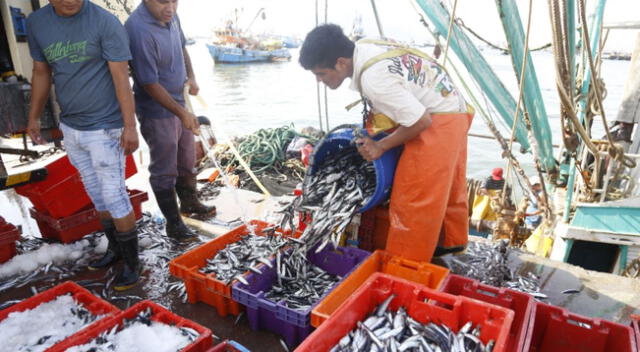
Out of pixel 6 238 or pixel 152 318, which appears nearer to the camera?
pixel 152 318

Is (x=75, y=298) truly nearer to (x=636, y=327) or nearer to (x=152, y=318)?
(x=152, y=318)

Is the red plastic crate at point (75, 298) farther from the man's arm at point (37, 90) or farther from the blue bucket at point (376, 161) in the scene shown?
the blue bucket at point (376, 161)

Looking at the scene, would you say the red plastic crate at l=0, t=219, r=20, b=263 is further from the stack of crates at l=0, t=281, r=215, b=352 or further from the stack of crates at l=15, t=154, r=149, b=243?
the stack of crates at l=0, t=281, r=215, b=352

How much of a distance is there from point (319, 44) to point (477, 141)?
23.2 m

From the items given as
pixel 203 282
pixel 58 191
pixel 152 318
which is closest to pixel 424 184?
pixel 203 282

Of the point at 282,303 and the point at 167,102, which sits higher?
the point at 167,102

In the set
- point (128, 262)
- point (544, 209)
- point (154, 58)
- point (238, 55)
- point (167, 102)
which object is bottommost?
point (544, 209)

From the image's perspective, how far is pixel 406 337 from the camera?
249 centimetres

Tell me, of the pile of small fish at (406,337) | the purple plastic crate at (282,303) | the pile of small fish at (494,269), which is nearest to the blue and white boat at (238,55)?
the pile of small fish at (494,269)

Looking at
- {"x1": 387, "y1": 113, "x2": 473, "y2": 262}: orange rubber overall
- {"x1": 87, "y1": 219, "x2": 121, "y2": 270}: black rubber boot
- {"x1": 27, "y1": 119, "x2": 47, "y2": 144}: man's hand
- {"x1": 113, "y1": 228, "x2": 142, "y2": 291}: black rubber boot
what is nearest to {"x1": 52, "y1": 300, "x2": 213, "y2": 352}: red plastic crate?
{"x1": 113, "y1": 228, "x2": 142, "y2": 291}: black rubber boot

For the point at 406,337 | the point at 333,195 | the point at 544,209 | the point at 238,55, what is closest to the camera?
the point at 406,337

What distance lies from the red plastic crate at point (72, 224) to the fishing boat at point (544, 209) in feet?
0.45

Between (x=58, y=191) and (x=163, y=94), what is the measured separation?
5.17 ft

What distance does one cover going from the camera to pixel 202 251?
364 centimetres
